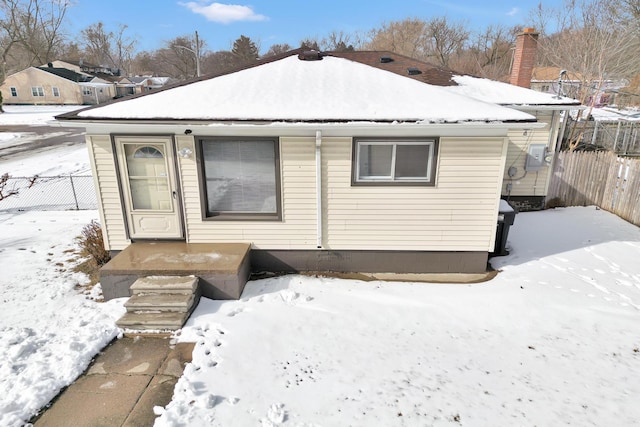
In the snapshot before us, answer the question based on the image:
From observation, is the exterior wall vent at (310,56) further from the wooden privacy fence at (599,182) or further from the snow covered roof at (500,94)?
the wooden privacy fence at (599,182)

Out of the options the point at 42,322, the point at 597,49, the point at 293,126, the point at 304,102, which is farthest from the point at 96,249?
the point at 597,49

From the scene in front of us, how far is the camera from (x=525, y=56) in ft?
37.5

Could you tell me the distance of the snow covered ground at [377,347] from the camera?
10.7 feet

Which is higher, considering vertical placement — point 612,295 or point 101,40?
point 101,40

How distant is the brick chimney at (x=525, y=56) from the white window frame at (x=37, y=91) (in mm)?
57028

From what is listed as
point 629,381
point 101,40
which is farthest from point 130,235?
point 101,40

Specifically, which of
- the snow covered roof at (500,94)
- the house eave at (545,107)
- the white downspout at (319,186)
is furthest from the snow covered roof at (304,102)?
the house eave at (545,107)

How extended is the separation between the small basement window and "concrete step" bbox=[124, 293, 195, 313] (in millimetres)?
3086

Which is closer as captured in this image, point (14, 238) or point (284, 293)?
point (284, 293)

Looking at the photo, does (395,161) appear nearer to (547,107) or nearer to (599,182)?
(547,107)

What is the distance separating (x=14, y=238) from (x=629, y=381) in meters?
10.7

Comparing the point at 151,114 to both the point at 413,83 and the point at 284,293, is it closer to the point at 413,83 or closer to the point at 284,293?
the point at 284,293

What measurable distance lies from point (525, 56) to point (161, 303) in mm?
12568

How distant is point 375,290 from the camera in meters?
5.64
